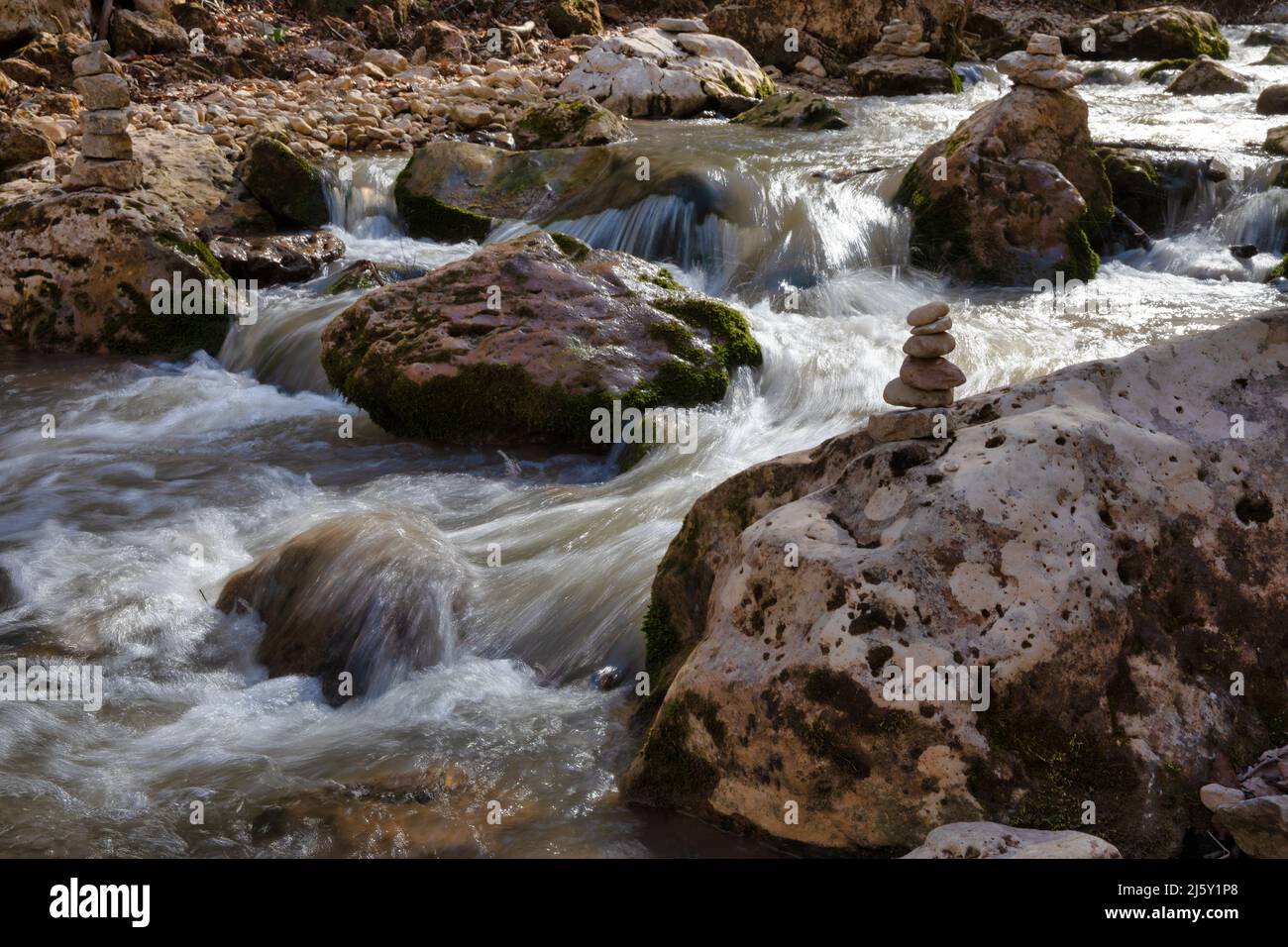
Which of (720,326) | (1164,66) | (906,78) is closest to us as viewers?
(720,326)

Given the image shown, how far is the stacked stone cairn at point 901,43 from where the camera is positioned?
19.6 metres

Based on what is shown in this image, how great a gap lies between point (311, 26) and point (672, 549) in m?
17.2

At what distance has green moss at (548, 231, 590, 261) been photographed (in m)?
9.72

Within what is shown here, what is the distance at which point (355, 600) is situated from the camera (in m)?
6.16

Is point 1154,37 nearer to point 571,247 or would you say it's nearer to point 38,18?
point 571,247

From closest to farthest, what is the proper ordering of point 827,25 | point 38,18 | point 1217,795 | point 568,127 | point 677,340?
point 1217,795 → point 677,340 → point 568,127 → point 38,18 → point 827,25

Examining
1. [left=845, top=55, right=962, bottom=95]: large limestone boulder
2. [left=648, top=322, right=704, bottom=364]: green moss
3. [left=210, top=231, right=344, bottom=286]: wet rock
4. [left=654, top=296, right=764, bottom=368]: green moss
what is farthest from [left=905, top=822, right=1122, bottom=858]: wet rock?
[left=845, top=55, right=962, bottom=95]: large limestone boulder

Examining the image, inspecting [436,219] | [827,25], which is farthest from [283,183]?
[827,25]

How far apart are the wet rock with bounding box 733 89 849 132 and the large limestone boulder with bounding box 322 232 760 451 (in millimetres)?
6876

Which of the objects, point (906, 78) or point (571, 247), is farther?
point (906, 78)

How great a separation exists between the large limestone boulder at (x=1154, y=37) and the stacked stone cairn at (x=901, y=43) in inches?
129

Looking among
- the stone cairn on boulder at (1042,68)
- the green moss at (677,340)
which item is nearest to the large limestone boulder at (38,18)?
the green moss at (677,340)

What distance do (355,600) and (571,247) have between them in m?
4.48
